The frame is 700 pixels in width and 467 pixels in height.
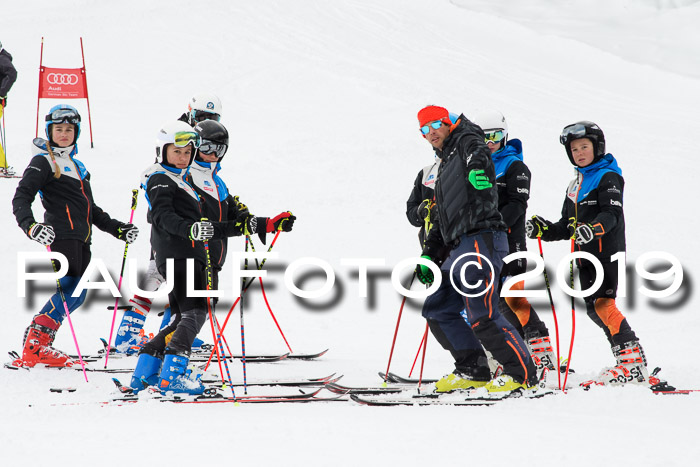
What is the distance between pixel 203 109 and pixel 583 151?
3865 mm

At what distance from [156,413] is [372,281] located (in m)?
5.59

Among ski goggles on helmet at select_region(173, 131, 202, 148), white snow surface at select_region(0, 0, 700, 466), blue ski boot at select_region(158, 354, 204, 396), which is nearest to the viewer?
white snow surface at select_region(0, 0, 700, 466)

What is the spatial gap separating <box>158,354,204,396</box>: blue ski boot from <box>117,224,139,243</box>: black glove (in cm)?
154

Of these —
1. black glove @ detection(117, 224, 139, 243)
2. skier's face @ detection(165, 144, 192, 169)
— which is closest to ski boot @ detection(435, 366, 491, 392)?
skier's face @ detection(165, 144, 192, 169)

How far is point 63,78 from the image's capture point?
50.9 feet

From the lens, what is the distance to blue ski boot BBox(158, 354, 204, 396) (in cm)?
496

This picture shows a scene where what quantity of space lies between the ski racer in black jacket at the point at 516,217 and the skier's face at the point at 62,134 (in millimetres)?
3387

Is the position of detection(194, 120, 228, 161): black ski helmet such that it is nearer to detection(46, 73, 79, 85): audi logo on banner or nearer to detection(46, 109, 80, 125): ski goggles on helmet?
detection(46, 109, 80, 125): ski goggles on helmet

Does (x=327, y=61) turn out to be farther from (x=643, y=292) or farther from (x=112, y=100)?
(x=643, y=292)

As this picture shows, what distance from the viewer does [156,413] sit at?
4.44 meters

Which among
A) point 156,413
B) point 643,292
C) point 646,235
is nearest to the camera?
point 156,413

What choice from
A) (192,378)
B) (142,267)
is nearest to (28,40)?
(142,267)

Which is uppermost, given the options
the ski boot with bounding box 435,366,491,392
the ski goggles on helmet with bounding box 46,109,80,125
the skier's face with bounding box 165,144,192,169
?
the ski goggles on helmet with bounding box 46,109,80,125

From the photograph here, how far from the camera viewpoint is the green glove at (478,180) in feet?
16.0
